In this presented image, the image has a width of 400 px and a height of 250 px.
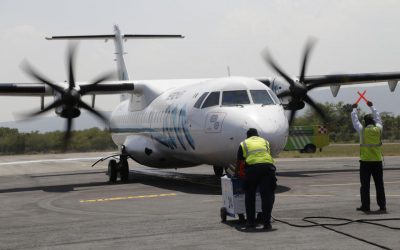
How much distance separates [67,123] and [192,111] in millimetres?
5530

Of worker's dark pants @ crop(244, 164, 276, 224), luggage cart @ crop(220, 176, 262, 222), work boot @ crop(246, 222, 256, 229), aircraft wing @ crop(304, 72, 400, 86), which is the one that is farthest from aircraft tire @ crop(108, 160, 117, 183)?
work boot @ crop(246, 222, 256, 229)

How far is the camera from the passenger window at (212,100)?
1620 cm

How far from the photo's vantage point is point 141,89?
75.8 feet

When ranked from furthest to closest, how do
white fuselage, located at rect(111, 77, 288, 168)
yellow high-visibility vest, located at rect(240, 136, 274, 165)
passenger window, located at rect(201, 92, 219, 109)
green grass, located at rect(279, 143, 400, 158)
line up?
green grass, located at rect(279, 143, 400, 158) < passenger window, located at rect(201, 92, 219, 109) < white fuselage, located at rect(111, 77, 288, 168) < yellow high-visibility vest, located at rect(240, 136, 274, 165)

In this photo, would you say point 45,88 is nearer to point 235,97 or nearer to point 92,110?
point 92,110

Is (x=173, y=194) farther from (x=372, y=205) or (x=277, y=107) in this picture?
(x=372, y=205)

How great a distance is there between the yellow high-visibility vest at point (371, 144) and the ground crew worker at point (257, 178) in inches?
97.0

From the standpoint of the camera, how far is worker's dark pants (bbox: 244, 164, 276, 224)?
384 inches

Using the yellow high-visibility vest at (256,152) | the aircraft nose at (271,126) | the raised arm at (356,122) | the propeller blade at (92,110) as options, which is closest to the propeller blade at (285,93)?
the propeller blade at (92,110)

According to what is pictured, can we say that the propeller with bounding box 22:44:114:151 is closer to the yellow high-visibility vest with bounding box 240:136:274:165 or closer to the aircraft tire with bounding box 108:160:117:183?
the aircraft tire with bounding box 108:160:117:183

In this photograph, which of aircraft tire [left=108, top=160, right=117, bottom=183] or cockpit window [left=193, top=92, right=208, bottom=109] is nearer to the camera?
cockpit window [left=193, top=92, right=208, bottom=109]

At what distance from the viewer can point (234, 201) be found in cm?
1021

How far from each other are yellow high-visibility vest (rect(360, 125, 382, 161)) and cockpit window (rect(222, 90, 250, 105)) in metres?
4.52

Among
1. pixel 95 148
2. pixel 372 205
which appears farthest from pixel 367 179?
pixel 95 148
